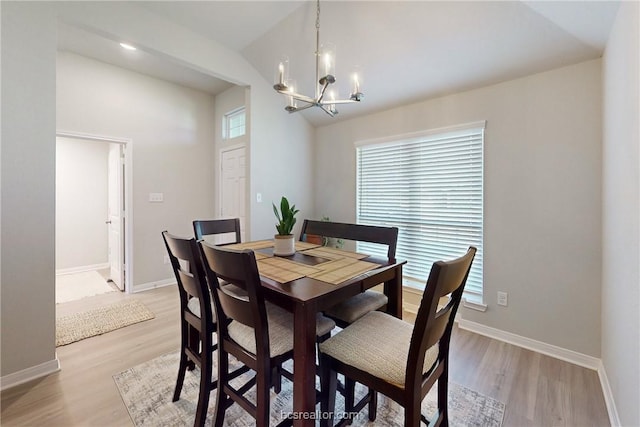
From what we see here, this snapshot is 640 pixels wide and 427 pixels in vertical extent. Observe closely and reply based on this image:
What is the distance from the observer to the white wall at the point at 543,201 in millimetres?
2027

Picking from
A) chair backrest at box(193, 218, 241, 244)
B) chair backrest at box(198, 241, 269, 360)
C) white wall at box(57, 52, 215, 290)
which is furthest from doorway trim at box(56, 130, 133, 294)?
chair backrest at box(198, 241, 269, 360)

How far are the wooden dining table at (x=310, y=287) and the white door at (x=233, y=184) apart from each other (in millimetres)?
2094

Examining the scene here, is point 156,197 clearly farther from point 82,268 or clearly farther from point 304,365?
point 304,365

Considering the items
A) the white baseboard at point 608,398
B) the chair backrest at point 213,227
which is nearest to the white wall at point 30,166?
the chair backrest at point 213,227

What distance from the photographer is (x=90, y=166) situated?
4.68m

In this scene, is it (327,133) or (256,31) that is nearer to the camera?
(256,31)

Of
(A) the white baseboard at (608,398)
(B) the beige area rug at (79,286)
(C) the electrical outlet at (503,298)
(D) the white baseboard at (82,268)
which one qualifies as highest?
(C) the electrical outlet at (503,298)

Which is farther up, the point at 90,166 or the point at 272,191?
the point at 90,166

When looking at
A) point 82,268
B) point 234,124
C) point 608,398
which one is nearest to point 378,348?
point 608,398

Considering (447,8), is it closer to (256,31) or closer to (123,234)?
(256,31)

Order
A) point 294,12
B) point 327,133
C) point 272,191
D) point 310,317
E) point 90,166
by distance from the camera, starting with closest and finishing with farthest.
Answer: point 310,317 → point 294,12 → point 272,191 → point 327,133 → point 90,166

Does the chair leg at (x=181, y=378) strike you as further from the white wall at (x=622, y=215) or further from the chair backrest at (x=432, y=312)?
the white wall at (x=622, y=215)

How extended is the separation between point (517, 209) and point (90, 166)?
20.2ft

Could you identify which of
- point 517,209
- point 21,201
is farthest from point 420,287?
point 21,201
